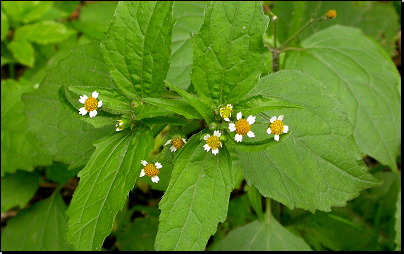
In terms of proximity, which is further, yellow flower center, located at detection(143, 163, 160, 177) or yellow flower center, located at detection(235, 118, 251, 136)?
yellow flower center, located at detection(143, 163, 160, 177)

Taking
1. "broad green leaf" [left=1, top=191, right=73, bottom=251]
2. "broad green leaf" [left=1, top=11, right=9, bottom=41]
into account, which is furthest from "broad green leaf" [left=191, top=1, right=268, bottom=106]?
"broad green leaf" [left=1, top=11, right=9, bottom=41]

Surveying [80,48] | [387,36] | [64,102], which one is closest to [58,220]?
[80,48]

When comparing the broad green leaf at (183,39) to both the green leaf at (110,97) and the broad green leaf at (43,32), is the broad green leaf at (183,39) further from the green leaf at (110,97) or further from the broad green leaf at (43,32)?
the broad green leaf at (43,32)

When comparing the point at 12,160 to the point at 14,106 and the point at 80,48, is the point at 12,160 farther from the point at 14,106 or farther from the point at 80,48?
the point at 80,48

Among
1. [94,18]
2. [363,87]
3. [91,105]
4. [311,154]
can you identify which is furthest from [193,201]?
[94,18]

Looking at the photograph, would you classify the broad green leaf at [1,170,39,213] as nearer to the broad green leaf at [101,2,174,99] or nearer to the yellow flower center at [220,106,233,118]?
the broad green leaf at [101,2,174,99]

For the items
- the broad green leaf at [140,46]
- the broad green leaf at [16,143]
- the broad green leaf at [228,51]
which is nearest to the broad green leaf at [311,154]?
the broad green leaf at [228,51]
